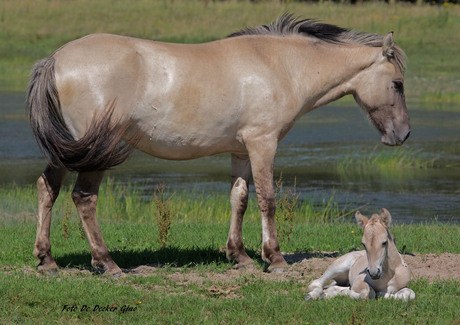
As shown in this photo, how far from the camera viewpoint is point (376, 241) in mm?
6254

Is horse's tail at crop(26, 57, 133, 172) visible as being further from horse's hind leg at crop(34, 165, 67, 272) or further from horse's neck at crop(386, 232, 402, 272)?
horse's neck at crop(386, 232, 402, 272)

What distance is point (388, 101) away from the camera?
26.8ft

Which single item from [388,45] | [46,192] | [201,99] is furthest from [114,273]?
[388,45]

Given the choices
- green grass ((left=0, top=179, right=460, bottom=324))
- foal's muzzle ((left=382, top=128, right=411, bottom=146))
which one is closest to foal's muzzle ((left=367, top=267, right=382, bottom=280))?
green grass ((left=0, top=179, right=460, bottom=324))

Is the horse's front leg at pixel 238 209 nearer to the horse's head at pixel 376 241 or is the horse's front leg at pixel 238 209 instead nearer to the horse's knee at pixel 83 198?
the horse's knee at pixel 83 198

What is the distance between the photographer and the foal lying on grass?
6.25m

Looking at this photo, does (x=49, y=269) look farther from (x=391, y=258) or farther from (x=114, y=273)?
(x=391, y=258)

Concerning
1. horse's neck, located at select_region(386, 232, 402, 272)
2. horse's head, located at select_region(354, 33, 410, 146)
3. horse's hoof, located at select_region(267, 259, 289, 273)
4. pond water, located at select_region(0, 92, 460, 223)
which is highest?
horse's head, located at select_region(354, 33, 410, 146)

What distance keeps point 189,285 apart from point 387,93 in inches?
118

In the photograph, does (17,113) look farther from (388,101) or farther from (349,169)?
(388,101)

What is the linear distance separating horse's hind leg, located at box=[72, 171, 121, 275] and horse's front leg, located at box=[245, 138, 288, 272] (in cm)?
154

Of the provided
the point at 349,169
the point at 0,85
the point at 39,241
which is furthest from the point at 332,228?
the point at 0,85

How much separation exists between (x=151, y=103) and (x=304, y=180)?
328 inches

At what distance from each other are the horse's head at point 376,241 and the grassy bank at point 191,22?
24.2 meters
